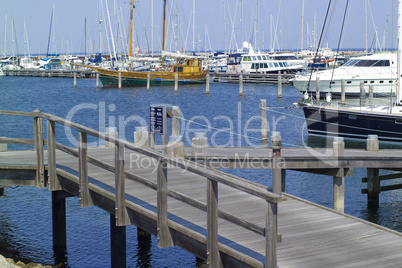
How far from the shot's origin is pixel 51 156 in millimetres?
9641

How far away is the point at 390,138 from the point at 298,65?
47215 mm

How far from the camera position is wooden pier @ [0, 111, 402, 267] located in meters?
6.54

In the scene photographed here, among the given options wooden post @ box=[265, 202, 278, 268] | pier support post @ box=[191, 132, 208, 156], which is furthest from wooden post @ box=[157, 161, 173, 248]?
pier support post @ box=[191, 132, 208, 156]

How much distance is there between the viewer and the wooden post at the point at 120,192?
7.94 metres

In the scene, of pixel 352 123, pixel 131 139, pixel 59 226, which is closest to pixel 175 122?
pixel 59 226

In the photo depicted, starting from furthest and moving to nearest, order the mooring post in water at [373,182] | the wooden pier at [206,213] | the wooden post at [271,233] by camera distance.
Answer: the mooring post in water at [373,182]
the wooden pier at [206,213]
the wooden post at [271,233]

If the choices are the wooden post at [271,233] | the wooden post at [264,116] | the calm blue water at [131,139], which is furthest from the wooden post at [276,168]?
the wooden post at [264,116]

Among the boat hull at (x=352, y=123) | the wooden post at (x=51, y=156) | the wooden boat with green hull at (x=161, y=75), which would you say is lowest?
the boat hull at (x=352, y=123)

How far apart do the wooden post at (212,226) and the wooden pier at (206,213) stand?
1 cm

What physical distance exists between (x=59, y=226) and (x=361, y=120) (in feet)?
51.0

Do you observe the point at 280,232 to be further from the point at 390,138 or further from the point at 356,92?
the point at 356,92

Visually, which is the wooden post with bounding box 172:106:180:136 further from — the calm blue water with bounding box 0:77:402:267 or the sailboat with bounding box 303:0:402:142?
the sailboat with bounding box 303:0:402:142

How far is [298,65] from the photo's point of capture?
69438 millimetres

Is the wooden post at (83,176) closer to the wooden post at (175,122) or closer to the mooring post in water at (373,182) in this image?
the wooden post at (175,122)
